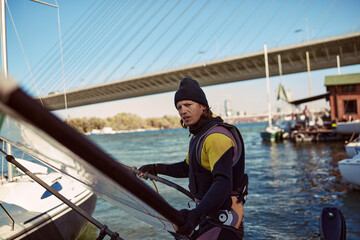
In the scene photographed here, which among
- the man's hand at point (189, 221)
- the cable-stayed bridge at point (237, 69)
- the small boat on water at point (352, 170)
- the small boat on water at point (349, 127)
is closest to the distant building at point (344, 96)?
the small boat on water at point (349, 127)

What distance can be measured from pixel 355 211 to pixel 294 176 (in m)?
4.91

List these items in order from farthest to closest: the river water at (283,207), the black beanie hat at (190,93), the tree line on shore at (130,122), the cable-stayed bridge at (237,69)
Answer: the tree line on shore at (130,122), the cable-stayed bridge at (237,69), the river water at (283,207), the black beanie hat at (190,93)

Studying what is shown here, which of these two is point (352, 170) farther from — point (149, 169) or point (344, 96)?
point (344, 96)

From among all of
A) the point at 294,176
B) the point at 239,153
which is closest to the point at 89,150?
the point at 239,153

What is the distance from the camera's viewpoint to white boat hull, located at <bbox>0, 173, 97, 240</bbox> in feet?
11.0

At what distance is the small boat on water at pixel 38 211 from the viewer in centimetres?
335

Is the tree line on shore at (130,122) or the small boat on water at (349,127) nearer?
the small boat on water at (349,127)

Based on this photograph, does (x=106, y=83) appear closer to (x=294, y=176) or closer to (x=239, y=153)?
(x=294, y=176)

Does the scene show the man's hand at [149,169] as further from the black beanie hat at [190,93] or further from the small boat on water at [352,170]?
the small boat on water at [352,170]

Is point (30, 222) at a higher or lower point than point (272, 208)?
higher

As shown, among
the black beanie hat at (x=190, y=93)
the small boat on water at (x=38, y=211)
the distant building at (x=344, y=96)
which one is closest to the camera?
the black beanie hat at (x=190, y=93)

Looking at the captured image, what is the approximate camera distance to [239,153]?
188cm

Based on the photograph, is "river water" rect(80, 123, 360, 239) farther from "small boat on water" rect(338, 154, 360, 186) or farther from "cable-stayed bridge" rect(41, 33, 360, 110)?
"cable-stayed bridge" rect(41, 33, 360, 110)

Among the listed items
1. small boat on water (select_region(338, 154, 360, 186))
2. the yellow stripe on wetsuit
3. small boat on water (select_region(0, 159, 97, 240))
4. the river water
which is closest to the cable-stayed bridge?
the river water
